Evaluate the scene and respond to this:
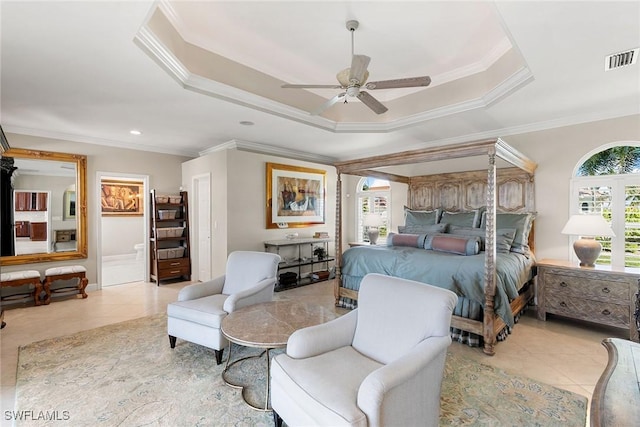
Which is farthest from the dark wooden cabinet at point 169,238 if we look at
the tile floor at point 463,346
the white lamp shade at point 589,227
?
the white lamp shade at point 589,227

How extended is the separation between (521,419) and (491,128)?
13.1 feet

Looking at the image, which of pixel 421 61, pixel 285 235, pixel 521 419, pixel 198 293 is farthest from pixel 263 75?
pixel 521 419

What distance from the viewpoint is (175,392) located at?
2.28 metres

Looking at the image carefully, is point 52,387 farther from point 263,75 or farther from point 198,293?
point 263,75

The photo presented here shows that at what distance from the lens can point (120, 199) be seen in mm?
8086

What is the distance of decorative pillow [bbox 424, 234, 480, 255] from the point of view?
3.70 meters

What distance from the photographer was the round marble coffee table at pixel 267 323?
2037mm

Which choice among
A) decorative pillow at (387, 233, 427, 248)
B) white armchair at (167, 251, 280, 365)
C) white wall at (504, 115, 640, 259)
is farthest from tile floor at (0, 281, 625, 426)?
decorative pillow at (387, 233, 427, 248)

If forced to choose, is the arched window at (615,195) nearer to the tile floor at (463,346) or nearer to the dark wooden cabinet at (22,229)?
the tile floor at (463,346)

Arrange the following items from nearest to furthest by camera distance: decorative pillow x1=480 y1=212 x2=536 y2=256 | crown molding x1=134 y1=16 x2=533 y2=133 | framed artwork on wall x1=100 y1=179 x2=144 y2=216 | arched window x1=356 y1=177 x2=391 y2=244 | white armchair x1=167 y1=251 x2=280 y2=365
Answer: crown molding x1=134 y1=16 x2=533 y2=133 → white armchair x1=167 y1=251 x2=280 y2=365 → decorative pillow x1=480 y1=212 x2=536 y2=256 → arched window x1=356 y1=177 x2=391 y2=244 → framed artwork on wall x1=100 y1=179 x2=144 y2=216

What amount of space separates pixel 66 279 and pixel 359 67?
539 cm

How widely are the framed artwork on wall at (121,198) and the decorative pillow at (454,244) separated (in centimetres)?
781

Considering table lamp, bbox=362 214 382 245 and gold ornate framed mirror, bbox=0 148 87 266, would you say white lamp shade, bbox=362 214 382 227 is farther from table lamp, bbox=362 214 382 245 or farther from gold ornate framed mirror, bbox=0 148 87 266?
gold ornate framed mirror, bbox=0 148 87 266

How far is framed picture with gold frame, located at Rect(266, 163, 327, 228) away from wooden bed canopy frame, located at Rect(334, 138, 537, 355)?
180 cm
